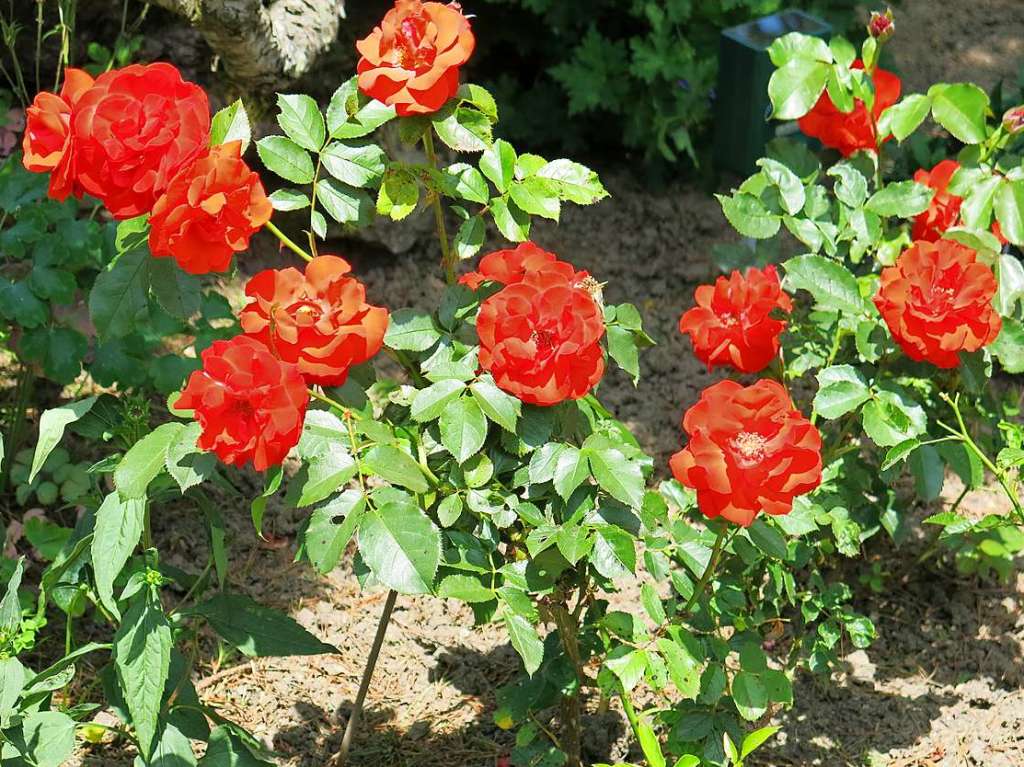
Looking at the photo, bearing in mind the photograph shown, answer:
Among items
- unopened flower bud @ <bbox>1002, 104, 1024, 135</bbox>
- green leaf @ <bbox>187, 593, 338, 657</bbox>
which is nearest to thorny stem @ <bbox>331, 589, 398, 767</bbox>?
green leaf @ <bbox>187, 593, 338, 657</bbox>

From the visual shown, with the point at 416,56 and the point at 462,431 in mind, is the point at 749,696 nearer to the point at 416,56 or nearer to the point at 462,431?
the point at 462,431

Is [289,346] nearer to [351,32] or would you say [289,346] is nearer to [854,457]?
[854,457]

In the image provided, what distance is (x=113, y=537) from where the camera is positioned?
1.84 meters

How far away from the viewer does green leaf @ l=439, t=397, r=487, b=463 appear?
1741 mm

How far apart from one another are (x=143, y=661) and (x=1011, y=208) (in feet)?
5.42

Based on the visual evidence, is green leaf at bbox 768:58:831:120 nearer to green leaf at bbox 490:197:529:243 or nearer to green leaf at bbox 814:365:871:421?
green leaf at bbox 814:365:871:421

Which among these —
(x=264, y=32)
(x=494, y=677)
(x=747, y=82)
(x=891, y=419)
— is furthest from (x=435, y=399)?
(x=747, y=82)

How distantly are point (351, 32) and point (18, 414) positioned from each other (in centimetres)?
158

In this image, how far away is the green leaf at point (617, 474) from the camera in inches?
69.5

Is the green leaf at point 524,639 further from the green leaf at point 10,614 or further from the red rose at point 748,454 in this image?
the green leaf at point 10,614

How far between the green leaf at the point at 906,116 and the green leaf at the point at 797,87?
0.51 ft

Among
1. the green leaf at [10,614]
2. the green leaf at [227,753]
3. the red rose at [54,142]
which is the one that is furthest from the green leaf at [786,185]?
the green leaf at [10,614]

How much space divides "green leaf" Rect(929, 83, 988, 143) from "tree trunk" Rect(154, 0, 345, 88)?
144cm

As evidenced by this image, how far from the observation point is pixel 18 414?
2.85 m
